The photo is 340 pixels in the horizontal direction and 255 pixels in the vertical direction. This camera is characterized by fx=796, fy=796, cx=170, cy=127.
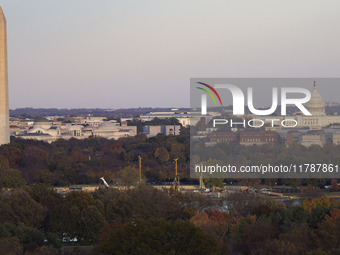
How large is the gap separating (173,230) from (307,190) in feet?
57.1

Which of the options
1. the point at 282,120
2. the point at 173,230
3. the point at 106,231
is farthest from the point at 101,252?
the point at 282,120

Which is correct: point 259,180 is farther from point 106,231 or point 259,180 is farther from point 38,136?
point 38,136

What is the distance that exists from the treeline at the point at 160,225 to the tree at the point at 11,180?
7.29 m

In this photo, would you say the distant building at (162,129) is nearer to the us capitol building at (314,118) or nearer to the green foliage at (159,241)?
the us capitol building at (314,118)

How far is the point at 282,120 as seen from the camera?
45156 millimetres

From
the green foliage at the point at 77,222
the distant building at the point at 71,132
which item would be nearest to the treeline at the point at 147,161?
the green foliage at the point at 77,222

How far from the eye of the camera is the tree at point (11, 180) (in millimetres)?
35656

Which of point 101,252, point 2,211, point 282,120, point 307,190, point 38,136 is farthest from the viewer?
point 38,136

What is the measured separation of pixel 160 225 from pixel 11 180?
1883 centimetres

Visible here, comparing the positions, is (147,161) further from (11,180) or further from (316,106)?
(316,106)

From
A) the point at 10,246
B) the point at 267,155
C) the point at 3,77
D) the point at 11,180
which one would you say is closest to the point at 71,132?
the point at 3,77

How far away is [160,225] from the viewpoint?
18.5 meters

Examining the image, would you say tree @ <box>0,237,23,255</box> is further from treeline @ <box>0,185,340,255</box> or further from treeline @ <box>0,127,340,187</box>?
treeline @ <box>0,127,340,187</box>

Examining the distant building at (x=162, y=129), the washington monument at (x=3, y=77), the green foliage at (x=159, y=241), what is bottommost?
the distant building at (x=162, y=129)
